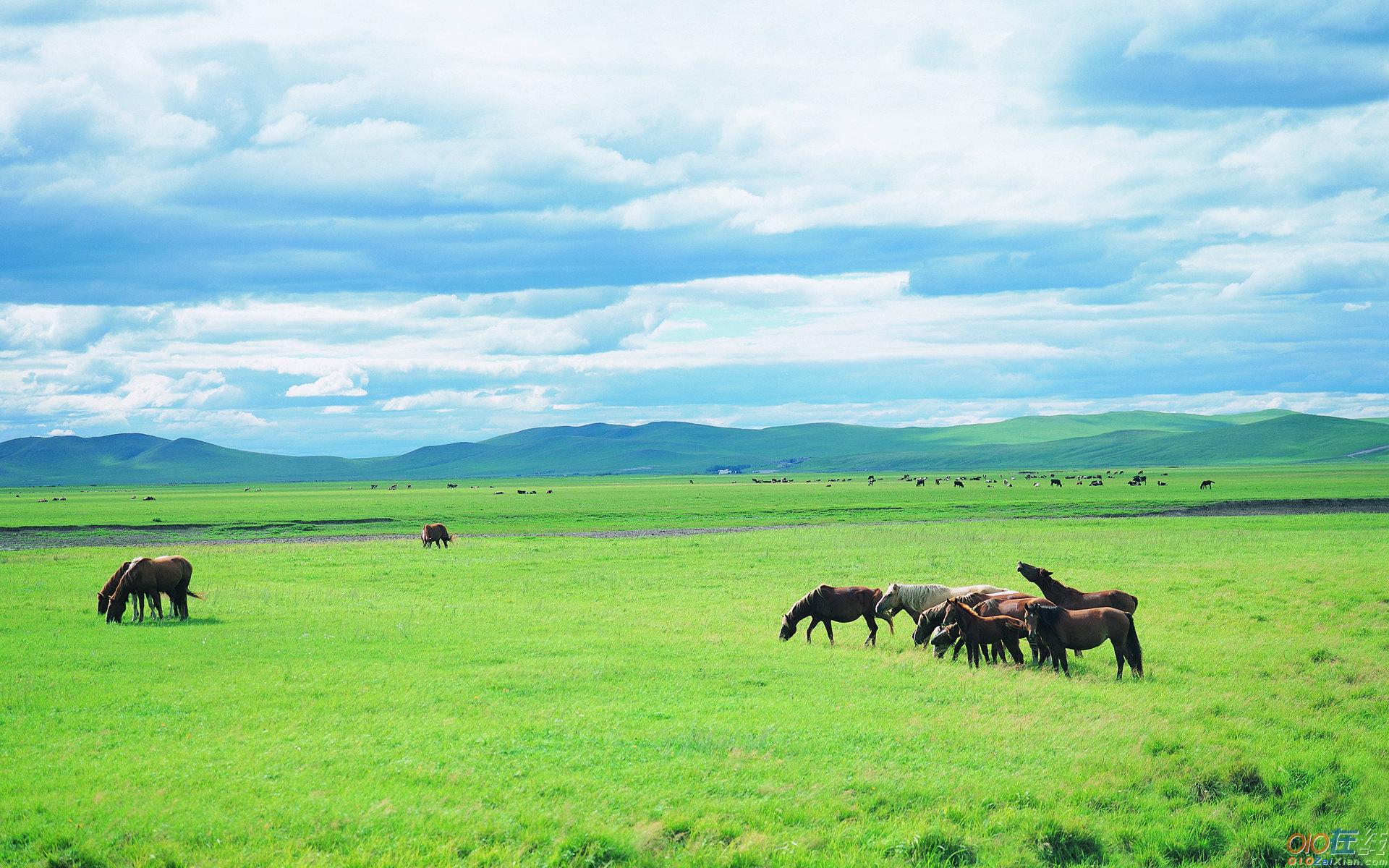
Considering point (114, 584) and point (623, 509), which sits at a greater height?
point (114, 584)

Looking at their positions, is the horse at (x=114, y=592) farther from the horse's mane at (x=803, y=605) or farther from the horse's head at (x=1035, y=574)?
the horse's head at (x=1035, y=574)

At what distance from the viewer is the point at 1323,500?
8075 centimetres

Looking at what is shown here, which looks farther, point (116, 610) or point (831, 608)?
point (116, 610)

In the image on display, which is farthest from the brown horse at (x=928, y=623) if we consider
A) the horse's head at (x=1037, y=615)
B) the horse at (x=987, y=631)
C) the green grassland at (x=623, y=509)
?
the green grassland at (x=623, y=509)

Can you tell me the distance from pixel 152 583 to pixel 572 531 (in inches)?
1615

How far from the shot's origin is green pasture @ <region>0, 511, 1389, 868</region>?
36.0ft

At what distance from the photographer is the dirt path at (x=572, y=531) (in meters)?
59.7

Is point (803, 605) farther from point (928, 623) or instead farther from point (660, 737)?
point (660, 737)

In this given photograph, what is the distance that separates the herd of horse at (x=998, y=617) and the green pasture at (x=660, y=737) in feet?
2.55

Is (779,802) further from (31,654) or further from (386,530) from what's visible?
(386,530)

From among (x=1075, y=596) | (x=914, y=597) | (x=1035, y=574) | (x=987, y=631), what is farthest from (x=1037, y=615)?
(x=914, y=597)

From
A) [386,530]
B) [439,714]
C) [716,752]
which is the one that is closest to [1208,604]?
[716,752]

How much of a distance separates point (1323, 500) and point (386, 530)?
244 ft

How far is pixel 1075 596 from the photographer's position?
21734 mm
